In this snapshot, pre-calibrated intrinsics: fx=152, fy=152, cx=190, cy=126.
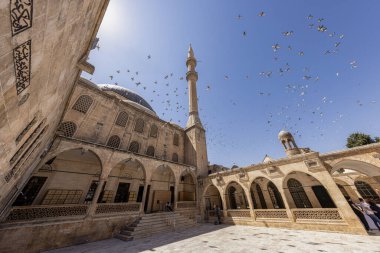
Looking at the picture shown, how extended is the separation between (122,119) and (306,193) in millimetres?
18208

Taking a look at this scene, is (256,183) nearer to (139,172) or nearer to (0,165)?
(139,172)

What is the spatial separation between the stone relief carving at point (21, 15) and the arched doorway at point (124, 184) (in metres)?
11.3

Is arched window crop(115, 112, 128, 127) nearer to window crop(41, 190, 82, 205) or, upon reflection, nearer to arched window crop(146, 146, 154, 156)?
arched window crop(146, 146, 154, 156)

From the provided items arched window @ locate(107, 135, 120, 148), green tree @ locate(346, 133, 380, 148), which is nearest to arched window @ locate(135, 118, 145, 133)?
arched window @ locate(107, 135, 120, 148)

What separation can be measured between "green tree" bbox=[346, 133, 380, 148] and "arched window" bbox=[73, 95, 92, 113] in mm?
36476

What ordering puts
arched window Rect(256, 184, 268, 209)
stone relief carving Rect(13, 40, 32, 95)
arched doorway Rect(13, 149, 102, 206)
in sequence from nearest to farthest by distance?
stone relief carving Rect(13, 40, 32, 95)
arched doorway Rect(13, 149, 102, 206)
arched window Rect(256, 184, 268, 209)

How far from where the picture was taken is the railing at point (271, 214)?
1095 cm

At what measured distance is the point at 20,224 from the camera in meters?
7.07

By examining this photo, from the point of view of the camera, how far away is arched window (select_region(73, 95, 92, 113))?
12.0 metres

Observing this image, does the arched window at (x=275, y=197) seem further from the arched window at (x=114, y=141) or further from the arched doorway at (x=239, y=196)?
the arched window at (x=114, y=141)

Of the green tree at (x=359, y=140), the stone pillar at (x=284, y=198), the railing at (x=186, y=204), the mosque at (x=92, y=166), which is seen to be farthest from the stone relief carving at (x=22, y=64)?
the green tree at (x=359, y=140)

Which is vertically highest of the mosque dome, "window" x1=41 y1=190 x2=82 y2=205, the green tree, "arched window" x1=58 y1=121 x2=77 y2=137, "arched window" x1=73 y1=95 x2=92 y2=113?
the mosque dome

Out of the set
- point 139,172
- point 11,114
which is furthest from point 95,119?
point 11,114

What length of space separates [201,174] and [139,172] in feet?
22.6
